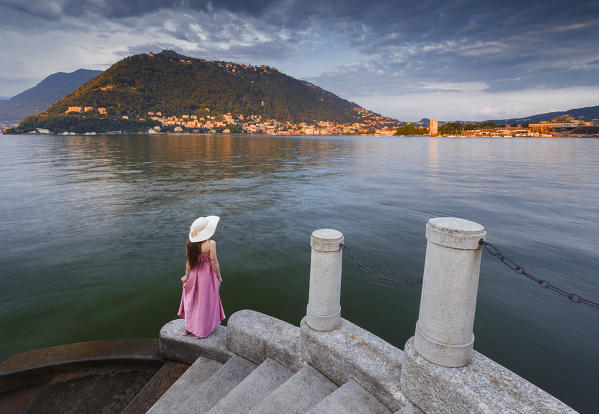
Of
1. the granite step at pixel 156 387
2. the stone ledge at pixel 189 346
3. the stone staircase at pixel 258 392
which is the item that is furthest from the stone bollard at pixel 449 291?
the granite step at pixel 156 387

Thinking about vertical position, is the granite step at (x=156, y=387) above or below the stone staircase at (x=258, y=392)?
below

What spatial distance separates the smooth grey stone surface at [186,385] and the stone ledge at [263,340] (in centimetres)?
35

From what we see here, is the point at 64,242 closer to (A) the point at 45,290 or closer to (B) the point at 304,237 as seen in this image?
(A) the point at 45,290


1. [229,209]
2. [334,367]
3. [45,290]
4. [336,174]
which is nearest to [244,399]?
[334,367]

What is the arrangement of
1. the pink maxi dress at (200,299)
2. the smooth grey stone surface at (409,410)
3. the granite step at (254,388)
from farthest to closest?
the pink maxi dress at (200,299) < the granite step at (254,388) < the smooth grey stone surface at (409,410)

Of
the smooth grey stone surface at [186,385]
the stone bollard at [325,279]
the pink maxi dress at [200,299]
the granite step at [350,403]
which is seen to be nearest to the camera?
the granite step at [350,403]

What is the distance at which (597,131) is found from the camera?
165 metres

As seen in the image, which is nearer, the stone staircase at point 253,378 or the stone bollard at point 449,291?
the stone bollard at point 449,291

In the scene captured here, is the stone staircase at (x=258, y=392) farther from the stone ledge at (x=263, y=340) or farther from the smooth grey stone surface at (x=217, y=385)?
the stone ledge at (x=263, y=340)

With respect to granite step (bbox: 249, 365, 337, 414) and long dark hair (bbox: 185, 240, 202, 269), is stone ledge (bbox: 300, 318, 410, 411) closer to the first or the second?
granite step (bbox: 249, 365, 337, 414)

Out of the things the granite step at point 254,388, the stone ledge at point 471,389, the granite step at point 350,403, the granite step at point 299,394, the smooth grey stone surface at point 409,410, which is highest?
the stone ledge at point 471,389

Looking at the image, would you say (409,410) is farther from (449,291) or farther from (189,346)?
(189,346)

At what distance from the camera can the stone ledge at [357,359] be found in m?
2.85

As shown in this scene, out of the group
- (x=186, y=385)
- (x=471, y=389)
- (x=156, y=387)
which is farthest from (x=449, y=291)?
(x=156, y=387)
